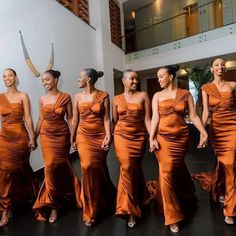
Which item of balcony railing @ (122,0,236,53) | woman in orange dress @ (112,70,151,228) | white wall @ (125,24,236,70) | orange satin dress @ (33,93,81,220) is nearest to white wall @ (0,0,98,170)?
orange satin dress @ (33,93,81,220)

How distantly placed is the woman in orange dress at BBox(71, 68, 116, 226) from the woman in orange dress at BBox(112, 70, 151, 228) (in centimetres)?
15

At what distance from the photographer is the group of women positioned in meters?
2.61

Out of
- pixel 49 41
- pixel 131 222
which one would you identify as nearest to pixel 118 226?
pixel 131 222

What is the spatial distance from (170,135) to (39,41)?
11.7ft

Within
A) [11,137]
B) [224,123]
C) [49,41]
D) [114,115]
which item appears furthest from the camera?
[49,41]

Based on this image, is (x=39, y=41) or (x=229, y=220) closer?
(x=229, y=220)

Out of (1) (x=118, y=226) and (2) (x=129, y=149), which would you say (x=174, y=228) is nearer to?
(1) (x=118, y=226)

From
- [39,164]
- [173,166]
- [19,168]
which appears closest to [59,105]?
[19,168]

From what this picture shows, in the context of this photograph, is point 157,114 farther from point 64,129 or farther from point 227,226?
point 227,226

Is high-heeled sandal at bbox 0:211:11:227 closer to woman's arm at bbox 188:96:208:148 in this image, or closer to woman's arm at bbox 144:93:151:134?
woman's arm at bbox 144:93:151:134

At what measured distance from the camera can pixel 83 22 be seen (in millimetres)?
7297

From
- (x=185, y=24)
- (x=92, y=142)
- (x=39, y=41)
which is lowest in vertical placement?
(x=92, y=142)

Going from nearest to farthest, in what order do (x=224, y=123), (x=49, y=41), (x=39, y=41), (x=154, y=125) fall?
(x=154, y=125) → (x=224, y=123) → (x=39, y=41) → (x=49, y=41)

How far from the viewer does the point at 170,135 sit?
258 centimetres
